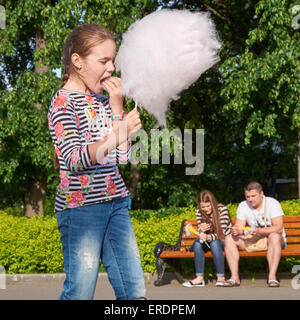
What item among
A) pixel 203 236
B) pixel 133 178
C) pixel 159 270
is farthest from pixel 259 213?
pixel 133 178

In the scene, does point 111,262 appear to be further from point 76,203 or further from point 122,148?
point 122,148

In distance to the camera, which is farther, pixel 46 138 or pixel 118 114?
pixel 46 138

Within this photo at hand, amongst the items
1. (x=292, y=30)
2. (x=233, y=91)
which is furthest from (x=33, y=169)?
(x=292, y=30)

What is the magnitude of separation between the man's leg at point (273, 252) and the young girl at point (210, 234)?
24.6 inches

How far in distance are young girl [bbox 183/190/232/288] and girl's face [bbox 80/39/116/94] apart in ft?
19.5

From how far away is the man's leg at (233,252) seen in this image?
Result: 856 centimetres

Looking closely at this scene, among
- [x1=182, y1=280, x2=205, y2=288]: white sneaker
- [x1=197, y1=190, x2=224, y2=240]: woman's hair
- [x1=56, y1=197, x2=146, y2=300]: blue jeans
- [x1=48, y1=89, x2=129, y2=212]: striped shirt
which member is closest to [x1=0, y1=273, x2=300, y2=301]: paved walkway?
[x1=182, y1=280, x2=205, y2=288]: white sneaker

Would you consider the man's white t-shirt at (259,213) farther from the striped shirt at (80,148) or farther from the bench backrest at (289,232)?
the striped shirt at (80,148)

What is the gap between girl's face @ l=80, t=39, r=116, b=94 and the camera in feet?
9.88

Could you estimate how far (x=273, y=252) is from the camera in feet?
27.8

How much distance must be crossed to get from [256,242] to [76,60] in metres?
6.21

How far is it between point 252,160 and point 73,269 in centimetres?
1898

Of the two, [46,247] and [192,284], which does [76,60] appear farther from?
[46,247]

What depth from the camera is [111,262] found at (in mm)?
3037
